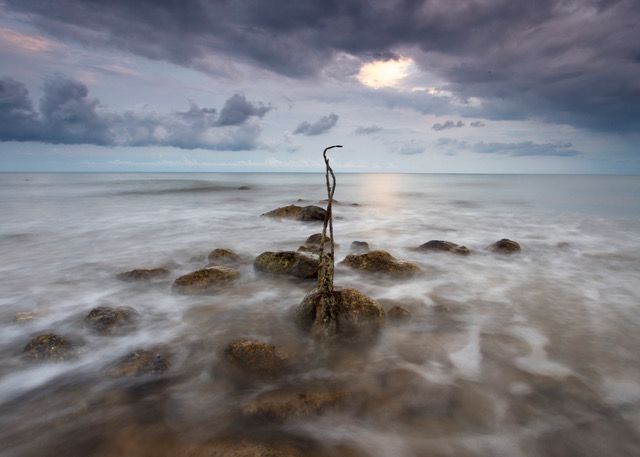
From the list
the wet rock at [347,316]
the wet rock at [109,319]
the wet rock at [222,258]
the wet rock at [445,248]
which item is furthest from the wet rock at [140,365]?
the wet rock at [445,248]

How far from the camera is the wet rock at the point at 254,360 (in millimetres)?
4516

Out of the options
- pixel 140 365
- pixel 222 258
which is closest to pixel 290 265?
pixel 222 258

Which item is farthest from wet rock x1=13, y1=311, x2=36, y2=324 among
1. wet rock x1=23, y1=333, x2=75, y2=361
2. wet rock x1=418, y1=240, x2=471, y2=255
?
wet rock x1=418, y1=240, x2=471, y2=255

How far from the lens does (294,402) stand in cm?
394

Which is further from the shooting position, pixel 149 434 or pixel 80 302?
pixel 80 302

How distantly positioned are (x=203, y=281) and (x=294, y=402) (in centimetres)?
429

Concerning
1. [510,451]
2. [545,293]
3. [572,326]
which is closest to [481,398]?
[510,451]

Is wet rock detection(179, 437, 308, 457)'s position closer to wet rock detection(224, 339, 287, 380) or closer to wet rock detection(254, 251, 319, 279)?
wet rock detection(224, 339, 287, 380)

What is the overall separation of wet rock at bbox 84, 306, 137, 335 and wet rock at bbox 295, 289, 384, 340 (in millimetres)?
2658

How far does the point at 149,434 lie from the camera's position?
138 inches

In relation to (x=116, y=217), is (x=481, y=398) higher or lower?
higher

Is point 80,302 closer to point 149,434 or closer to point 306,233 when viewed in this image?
point 149,434

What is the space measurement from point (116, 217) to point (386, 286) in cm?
1782

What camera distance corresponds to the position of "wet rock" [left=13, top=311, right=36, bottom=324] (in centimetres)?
612
